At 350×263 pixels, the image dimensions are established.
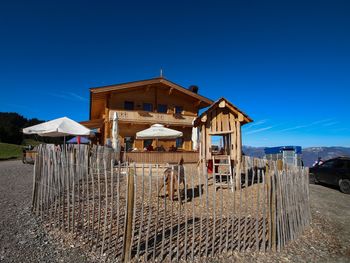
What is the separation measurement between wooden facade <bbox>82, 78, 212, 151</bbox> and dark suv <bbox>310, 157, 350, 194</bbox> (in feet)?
42.9

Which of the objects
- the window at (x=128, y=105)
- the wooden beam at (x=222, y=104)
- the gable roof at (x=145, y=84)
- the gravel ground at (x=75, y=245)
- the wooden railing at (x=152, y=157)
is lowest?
the gravel ground at (x=75, y=245)

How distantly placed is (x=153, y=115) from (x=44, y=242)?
18548 mm

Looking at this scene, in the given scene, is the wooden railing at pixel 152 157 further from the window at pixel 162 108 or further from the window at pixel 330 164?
the window at pixel 330 164

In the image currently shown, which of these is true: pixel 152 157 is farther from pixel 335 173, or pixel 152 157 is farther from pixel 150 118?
pixel 335 173

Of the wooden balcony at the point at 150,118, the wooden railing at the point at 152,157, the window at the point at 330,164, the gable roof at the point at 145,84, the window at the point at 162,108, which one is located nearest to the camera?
the window at the point at 330,164

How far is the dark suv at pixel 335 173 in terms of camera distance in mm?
10586

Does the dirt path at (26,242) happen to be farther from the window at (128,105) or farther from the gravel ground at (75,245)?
the window at (128,105)

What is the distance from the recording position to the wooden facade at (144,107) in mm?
21328

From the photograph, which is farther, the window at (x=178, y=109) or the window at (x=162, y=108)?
the window at (x=178, y=109)

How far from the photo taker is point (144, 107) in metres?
23.8

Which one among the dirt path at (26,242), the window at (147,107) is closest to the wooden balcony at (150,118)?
the window at (147,107)

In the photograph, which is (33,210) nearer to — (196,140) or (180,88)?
(196,140)

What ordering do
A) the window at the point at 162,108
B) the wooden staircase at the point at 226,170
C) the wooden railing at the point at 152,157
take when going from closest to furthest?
the wooden staircase at the point at 226,170
the wooden railing at the point at 152,157
the window at the point at 162,108

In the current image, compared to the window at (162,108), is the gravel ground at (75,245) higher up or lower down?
lower down
